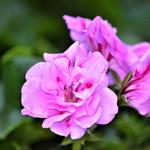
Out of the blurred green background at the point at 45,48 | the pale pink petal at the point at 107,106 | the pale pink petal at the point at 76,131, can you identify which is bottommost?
the blurred green background at the point at 45,48

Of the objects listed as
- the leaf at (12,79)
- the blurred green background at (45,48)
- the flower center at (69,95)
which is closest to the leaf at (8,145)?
the blurred green background at (45,48)

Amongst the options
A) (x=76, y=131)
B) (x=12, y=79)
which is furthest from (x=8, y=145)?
(x=76, y=131)

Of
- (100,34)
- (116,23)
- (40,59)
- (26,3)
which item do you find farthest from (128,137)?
(26,3)

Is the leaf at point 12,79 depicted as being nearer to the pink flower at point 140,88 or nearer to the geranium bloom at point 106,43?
the geranium bloom at point 106,43

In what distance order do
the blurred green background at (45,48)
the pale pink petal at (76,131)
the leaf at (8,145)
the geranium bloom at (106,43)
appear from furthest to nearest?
the blurred green background at (45,48)
the leaf at (8,145)
the geranium bloom at (106,43)
the pale pink petal at (76,131)

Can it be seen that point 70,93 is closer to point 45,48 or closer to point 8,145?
point 8,145

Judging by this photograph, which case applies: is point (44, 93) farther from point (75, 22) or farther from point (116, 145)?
point (116, 145)
